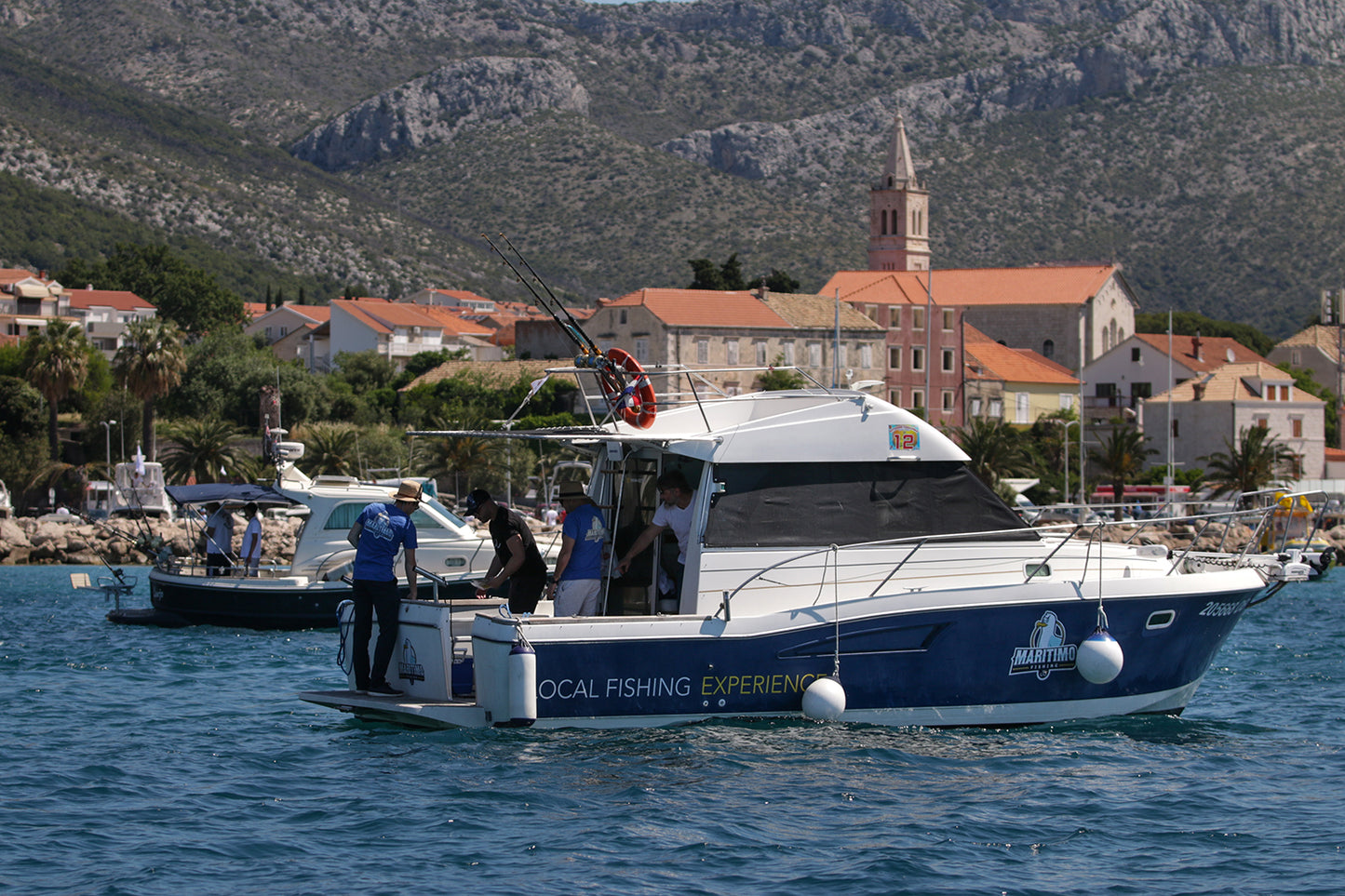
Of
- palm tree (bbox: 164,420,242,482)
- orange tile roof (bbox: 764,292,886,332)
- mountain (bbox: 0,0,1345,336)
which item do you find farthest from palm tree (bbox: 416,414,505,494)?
mountain (bbox: 0,0,1345,336)

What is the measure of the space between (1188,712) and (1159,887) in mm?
6163

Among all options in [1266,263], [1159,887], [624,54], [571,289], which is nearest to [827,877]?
[1159,887]

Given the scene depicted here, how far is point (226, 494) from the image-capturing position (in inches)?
898

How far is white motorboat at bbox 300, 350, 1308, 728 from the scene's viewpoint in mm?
11305

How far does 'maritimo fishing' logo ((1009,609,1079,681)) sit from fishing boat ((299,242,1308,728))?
1 cm

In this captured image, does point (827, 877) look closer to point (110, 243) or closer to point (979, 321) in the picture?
point (979, 321)

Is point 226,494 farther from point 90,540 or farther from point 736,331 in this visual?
point 736,331

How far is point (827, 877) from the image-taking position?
8.39 m

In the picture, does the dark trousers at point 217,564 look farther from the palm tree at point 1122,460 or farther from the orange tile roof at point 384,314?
the orange tile roof at point 384,314

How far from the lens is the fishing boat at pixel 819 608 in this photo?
1130 cm

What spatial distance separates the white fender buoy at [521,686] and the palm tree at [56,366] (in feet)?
A: 158

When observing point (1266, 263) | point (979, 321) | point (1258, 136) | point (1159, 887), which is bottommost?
point (1159, 887)

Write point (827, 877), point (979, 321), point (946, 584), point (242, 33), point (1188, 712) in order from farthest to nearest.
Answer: point (242, 33)
point (979, 321)
point (1188, 712)
point (946, 584)
point (827, 877)

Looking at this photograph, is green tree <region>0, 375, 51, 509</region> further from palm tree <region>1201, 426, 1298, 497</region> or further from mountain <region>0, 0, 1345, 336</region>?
mountain <region>0, 0, 1345, 336</region>
